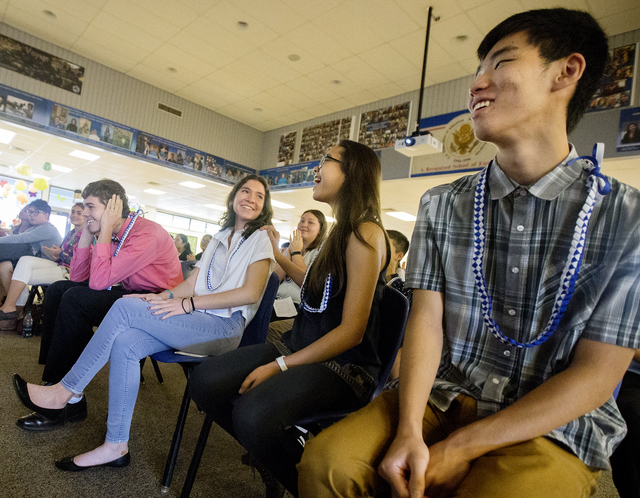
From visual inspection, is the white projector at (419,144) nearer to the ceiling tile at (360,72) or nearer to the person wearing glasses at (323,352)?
the ceiling tile at (360,72)

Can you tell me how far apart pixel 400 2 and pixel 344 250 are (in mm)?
4143

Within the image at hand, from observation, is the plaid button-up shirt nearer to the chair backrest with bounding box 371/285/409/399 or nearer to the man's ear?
the man's ear

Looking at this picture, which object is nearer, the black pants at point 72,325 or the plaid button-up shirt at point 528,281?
the plaid button-up shirt at point 528,281

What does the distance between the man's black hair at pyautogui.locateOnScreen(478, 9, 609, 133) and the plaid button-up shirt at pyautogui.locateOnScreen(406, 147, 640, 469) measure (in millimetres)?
178

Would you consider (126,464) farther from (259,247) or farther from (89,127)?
(89,127)

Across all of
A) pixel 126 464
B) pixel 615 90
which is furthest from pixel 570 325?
pixel 615 90

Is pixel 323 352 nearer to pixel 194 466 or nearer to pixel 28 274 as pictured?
pixel 194 466

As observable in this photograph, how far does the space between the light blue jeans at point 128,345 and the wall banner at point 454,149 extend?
15.6 feet

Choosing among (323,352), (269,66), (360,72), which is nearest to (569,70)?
(323,352)

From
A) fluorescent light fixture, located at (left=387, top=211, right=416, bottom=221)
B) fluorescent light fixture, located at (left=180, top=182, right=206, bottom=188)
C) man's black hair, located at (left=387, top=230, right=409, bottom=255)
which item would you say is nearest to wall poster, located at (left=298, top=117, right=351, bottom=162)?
fluorescent light fixture, located at (left=387, top=211, right=416, bottom=221)

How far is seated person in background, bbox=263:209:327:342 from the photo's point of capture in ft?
7.17

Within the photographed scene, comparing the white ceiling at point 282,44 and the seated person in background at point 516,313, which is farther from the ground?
the white ceiling at point 282,44

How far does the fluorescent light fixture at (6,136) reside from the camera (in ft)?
24.2

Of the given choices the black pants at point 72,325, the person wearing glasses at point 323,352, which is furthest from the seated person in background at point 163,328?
the person wearing glasses at point 323,352
